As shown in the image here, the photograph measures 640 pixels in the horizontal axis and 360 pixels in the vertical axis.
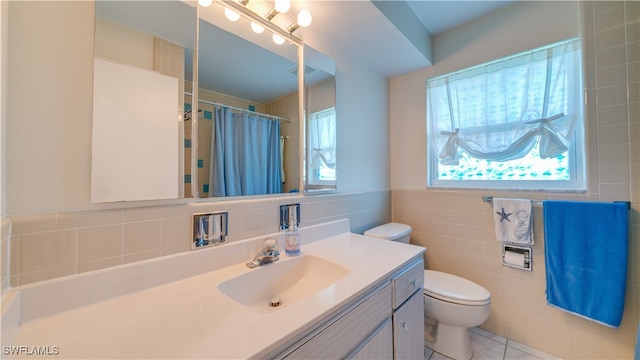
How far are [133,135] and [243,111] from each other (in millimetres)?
455

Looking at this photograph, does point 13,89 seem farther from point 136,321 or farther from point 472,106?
point 472,106

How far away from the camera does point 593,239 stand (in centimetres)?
126

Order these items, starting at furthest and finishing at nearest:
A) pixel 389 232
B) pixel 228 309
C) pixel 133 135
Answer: pixel 389 232
pixel 133 135
pixel 228 309

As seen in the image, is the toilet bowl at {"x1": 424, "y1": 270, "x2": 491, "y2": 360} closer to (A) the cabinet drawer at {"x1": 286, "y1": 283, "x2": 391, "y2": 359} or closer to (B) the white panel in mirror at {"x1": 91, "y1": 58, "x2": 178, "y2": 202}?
(A) the cabinet drawer at {"x1": 286, "y1": 283, "x2": 391, "y2": 359}

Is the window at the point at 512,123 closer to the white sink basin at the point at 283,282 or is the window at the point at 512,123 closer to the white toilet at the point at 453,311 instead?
the white toilet at the point at 453,311

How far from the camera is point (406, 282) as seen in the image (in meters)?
1.03

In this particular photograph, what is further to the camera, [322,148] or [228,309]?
[322,148]

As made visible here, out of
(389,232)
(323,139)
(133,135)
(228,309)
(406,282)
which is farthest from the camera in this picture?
(389,232)

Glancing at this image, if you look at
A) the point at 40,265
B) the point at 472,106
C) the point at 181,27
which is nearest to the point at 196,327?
the point at 40,265

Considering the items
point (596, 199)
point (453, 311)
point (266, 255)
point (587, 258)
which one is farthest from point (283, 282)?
point (596, 199)

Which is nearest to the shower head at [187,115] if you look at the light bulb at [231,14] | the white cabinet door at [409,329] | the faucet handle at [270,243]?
the light bulb at [231,14]

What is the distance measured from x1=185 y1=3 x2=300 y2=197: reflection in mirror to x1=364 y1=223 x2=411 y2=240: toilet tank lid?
0.70 m

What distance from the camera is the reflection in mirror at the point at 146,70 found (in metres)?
0.75

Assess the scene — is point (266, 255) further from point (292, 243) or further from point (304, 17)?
point (304, 17)
